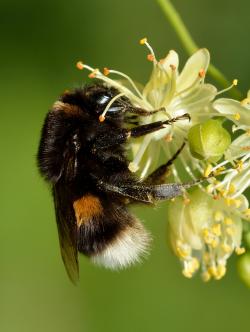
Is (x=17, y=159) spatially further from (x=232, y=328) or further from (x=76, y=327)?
(x=232, y=328)

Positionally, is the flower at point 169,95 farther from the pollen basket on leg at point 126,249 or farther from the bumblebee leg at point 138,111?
the pollen basket on leg at point 126,249

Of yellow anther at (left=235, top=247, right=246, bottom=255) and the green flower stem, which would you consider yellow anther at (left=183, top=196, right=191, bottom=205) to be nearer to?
yellow anther at (left=235, top=247, right=246, bottom=255)

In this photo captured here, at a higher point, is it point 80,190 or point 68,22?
point 68,22

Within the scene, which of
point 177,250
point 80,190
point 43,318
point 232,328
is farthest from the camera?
point 43,318

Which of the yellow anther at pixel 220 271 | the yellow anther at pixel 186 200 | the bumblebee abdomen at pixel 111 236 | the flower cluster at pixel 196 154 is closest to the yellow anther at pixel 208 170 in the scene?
the flower cluster at pixel 196 154

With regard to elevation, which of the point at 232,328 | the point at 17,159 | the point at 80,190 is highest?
the point at 17,159

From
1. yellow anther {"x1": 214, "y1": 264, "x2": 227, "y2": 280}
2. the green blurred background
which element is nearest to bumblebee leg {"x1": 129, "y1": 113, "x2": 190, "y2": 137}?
yellow anther {"x1": 214, "y1": 264, "x2": 227, "y2": 280}

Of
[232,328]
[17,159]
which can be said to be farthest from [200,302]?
[17,159]

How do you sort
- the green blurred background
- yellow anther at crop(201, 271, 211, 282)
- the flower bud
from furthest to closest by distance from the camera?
the green blurred background < yellow anther at crop(201, 271, 211, 282) < the flower bud
